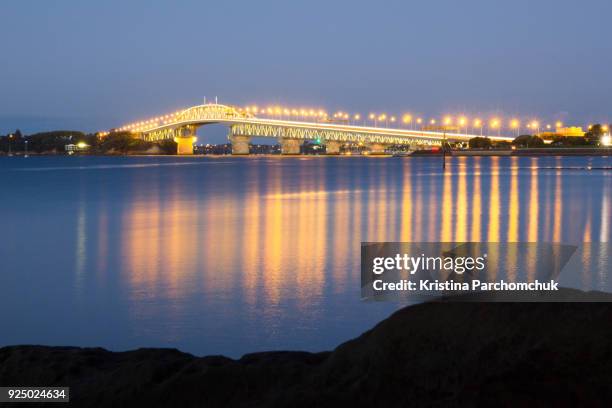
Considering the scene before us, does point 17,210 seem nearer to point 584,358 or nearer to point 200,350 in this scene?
point 200,350

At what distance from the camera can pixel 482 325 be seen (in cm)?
266

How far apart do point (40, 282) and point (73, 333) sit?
317 centimetres

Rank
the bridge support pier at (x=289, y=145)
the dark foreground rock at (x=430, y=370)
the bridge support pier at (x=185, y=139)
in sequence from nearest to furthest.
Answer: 1. the dark foreground rock at (x=430, y=370)
2. the bridge support pier at (x=289, y=145)
3. the bridge support pier at (x=185, y=139)

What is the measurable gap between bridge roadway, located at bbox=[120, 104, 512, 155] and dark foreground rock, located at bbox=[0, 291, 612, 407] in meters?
93.9

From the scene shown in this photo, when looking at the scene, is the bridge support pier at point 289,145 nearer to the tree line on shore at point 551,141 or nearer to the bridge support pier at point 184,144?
the bridge support pier at point 184,144

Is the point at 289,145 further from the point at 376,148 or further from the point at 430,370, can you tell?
the point at 430,370

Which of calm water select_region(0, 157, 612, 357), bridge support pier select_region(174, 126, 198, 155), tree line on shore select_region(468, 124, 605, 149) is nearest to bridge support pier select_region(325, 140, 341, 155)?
tree line on shore select_region(468, 124, 605, 149)

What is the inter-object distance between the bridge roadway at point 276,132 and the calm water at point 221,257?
244 feet

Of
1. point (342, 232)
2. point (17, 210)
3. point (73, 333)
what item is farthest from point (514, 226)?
point (17, 210)

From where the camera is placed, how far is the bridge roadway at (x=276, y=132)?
4419 inches

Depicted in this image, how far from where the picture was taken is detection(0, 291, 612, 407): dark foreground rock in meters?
2.49

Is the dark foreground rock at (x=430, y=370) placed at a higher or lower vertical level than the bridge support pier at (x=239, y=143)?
lower

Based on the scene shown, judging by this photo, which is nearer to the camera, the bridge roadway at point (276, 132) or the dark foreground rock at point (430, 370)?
the dark foreground rock at point (430, 370)

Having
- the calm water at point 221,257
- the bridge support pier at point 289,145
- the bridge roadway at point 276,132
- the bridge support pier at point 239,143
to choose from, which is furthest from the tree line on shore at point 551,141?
the calm water at point 221,257
